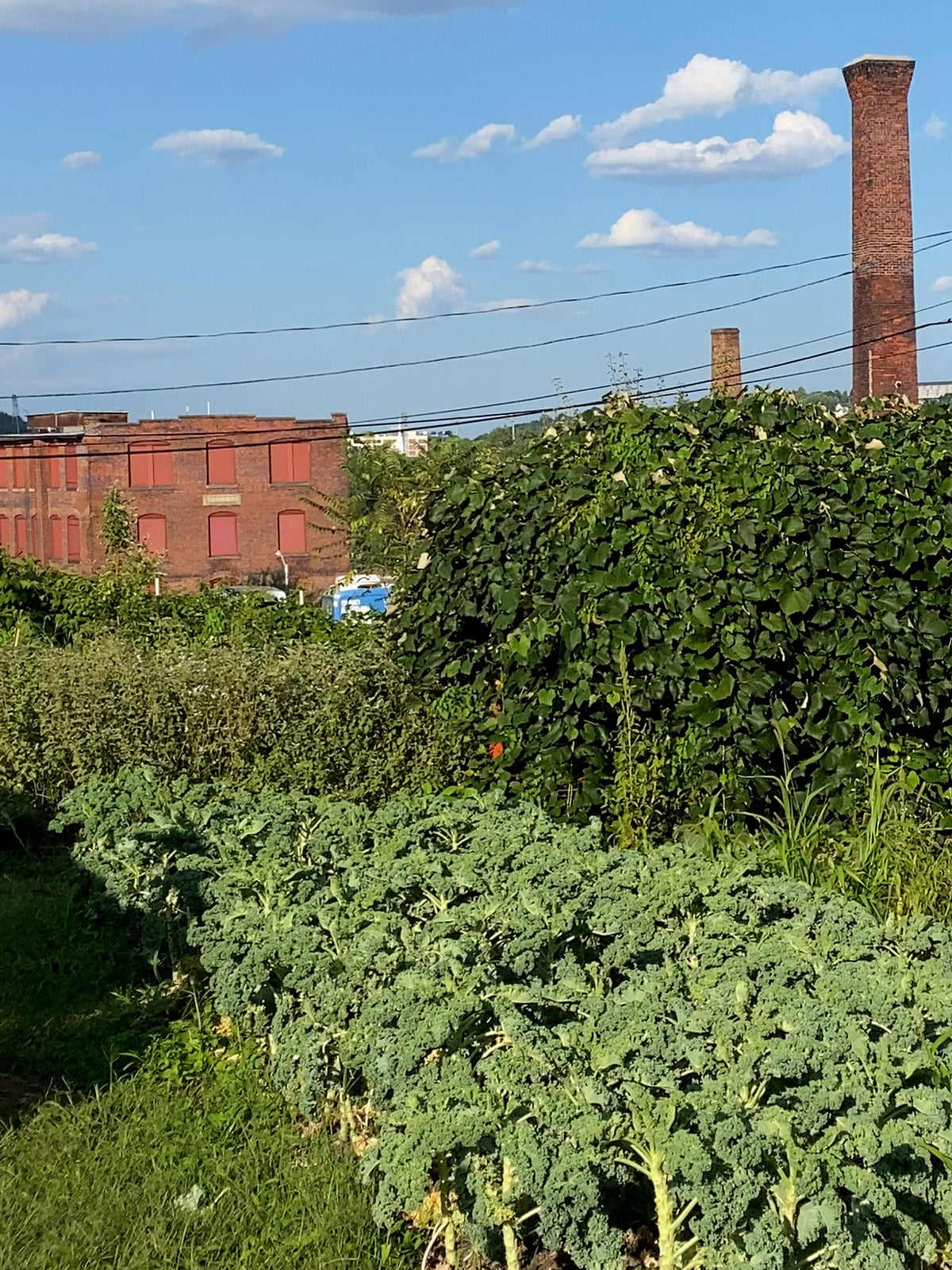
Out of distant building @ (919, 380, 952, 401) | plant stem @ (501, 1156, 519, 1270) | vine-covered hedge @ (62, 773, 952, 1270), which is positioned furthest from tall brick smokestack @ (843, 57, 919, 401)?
plant stem @ (501, 1156, 519, 1270)

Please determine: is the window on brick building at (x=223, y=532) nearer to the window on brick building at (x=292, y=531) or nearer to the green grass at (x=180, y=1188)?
the window on brick building at (x=292, y=531)

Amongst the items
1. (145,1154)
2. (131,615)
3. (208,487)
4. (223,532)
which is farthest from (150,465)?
(145,1154)

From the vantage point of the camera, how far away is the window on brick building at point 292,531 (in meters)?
53.4

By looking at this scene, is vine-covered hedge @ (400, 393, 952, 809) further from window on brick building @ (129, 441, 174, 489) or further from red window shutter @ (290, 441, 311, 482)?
red window shutter @ (290, 441, 311, 482)

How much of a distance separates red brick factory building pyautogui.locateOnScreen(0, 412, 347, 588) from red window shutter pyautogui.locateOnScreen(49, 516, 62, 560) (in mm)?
52

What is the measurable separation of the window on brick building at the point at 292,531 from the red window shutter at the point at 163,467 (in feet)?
13.4

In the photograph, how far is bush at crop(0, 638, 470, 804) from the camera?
748 centimetres

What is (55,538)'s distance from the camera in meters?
54.6

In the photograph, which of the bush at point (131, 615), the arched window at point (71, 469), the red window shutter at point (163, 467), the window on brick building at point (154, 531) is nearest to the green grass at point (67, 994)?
the bush at point (131, 615)

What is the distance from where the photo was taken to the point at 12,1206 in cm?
366

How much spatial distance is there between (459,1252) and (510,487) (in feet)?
13.7

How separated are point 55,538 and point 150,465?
5.25 meters

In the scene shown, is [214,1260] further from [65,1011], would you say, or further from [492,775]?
[492,775]

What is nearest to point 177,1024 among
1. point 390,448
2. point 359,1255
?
point 359,1255
